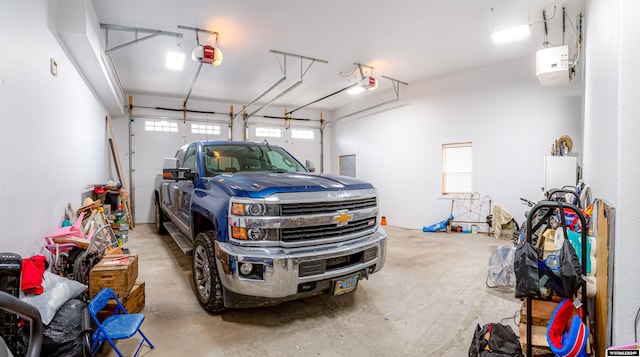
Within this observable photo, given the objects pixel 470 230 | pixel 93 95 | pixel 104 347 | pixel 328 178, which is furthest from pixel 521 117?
pixel 93 95

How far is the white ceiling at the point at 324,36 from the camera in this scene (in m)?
4.31

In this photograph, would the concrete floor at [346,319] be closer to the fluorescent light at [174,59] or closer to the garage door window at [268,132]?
the fluorescent light at [174,59]

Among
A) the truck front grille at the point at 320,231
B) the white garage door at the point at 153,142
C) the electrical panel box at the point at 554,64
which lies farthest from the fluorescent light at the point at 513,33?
the white garage door at the point at 153,142

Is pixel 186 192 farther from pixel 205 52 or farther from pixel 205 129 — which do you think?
pixel 205 129

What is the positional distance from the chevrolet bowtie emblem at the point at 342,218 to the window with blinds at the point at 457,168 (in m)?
5.75

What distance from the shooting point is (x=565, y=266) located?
5.19 ft

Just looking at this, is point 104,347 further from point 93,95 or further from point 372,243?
point 93,95

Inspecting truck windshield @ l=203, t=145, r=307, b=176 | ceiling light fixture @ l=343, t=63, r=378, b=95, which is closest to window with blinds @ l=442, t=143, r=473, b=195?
ceiling light fixture @ l=343, t=63, r=378, b=95

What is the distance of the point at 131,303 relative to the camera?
2.75 metres

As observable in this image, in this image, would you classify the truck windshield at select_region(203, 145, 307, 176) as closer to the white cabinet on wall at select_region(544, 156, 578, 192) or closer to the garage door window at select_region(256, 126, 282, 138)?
the white cabinet on wall at select_region(544, 156, 578, 192)

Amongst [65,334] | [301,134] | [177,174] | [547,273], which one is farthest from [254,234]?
[301,134]

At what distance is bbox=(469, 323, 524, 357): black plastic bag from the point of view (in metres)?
1.84

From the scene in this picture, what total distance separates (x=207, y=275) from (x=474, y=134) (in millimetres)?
6905

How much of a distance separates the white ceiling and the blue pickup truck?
293cm
